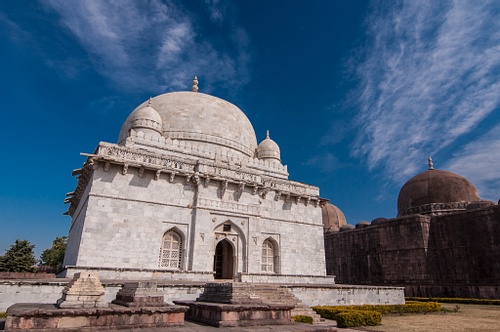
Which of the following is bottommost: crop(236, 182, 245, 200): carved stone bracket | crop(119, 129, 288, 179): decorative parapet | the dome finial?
crop(236, 182, 245, 200): carved stone bracket

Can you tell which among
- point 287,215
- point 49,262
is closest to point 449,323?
point 287,215

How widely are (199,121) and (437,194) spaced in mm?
24715

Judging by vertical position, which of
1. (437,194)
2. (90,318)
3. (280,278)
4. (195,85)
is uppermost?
(195,85)

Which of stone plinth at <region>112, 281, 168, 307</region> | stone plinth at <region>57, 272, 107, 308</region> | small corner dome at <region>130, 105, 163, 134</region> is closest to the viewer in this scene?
stone plinth at <region>57, 272, 107, 308</region>

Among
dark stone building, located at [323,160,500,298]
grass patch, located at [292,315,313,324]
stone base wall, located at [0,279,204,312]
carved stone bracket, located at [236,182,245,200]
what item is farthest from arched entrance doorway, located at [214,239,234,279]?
dark stone building, located at [323,160,500,298]

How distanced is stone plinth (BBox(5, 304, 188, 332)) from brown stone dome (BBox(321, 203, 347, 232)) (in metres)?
35.8

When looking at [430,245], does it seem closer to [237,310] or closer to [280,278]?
[280,278]

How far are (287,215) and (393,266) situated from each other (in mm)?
13779

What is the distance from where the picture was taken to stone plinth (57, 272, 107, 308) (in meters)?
7.89

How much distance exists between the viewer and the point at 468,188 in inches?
1316

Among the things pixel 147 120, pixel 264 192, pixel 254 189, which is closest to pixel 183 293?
pixel 254 189

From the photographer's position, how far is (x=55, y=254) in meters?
45.8

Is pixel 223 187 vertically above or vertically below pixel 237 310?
above

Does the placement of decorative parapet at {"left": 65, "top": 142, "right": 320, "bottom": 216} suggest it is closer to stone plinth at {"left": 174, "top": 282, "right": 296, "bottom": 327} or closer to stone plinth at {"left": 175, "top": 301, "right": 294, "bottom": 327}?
stone plinth at {"left": 174, "top": 282, "right": 296, "bottom": 327}
